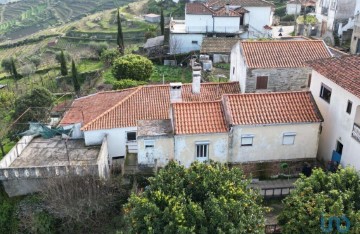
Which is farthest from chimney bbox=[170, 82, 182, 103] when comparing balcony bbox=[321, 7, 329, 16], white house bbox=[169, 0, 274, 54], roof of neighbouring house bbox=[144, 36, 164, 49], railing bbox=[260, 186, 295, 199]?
balcony bbox=[321, 7, 329, 16]

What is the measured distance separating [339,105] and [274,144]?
14.8 feet

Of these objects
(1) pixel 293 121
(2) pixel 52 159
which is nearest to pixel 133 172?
(2) pixel 52 159

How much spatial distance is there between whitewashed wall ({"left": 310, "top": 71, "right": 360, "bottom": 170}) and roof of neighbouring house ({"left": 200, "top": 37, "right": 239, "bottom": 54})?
2361 centimetres

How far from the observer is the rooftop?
23.8 metres

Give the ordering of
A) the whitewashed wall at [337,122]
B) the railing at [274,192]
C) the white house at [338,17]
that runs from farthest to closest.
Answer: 1. the white house at [338,17]
2. the railing at [274,192]
3. the whitewashed wall at [337,122]

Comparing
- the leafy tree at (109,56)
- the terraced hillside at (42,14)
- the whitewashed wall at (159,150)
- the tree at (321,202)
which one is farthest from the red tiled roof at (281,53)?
the terraced hillside at (42,14)

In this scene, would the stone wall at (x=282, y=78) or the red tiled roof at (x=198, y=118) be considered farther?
the stone wall at (x=282, y=78)

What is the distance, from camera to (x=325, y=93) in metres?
24.6

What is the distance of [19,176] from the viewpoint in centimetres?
2319

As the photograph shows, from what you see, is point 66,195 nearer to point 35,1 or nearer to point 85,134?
point 85,134

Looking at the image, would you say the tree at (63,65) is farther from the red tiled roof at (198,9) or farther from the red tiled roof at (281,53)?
the red tiled roof at (281,53)

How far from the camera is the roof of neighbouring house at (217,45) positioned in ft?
158

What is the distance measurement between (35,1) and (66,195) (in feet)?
536

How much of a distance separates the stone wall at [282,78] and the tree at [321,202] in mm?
13655
